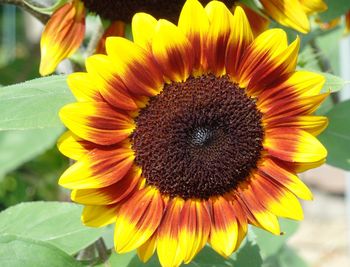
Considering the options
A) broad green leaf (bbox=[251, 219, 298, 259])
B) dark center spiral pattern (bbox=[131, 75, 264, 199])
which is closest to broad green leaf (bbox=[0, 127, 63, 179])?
broad green leaf (bbox=[251, 219, 298, 259])

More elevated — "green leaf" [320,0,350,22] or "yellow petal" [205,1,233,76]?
"yellow petal" [205,1,233,76]

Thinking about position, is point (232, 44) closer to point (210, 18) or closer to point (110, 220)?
point (210, 18)

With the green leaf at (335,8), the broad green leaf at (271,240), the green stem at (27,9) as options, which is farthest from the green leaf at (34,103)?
the broad green leaf at (271,240)

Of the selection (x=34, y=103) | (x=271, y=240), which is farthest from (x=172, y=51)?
(x=271, y=240)

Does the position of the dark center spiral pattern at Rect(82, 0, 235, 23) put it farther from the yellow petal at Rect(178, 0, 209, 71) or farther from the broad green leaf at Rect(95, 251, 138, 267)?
the broad green leaf at Rect(95, 251, 138, 267)

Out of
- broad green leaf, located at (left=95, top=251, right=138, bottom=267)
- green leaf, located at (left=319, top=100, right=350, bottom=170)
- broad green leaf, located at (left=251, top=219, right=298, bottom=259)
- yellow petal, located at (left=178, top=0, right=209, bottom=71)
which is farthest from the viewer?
broad green leaf, located at (left=251, top=219, right=298, bottom=259)
